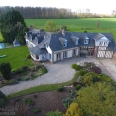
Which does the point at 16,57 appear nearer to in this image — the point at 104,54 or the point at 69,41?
the point at 69,41

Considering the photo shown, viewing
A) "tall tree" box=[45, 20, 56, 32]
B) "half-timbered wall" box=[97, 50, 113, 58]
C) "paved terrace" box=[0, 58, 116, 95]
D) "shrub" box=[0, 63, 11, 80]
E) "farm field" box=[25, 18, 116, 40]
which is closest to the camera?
"paved terrace" box=[0, 58, 116, 95]

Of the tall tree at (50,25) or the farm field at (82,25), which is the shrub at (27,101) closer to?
the tall tree at (50,25)

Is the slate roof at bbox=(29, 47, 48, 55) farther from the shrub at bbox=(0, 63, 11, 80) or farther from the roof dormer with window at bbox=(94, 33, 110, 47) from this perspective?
the roof dormer with window at bbox=(94, 33, 110, 47)

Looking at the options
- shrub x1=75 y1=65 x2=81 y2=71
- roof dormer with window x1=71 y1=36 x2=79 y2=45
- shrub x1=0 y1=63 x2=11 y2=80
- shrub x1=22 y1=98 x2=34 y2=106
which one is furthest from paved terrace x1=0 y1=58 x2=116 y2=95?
roof dormer with window x1=71 y1=36 x2=79 y2=45

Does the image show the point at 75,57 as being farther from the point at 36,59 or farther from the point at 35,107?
the point at 35,107

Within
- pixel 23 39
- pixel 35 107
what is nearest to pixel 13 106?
pixel 35 107

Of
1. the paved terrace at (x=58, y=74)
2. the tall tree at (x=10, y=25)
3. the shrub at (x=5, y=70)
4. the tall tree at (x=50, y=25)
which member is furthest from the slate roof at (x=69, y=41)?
the tall tree at (x=50, y=25)

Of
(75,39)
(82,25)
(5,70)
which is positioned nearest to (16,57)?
(5,70)
